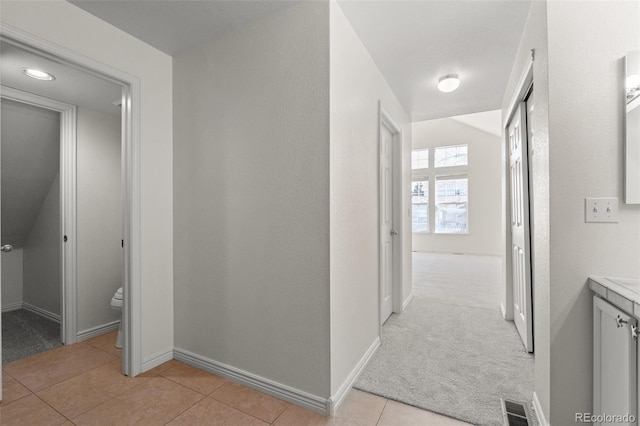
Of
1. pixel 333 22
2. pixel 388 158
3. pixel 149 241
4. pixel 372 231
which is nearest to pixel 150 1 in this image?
pixel 333 22

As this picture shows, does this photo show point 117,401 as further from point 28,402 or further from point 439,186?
point 439,186

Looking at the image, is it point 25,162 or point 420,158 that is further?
point 420,158

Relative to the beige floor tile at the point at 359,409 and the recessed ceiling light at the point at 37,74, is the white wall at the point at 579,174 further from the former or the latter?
the recessed ceiling light at the point at 37,74

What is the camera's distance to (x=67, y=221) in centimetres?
277

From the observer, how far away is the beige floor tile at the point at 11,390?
1912 millimetres

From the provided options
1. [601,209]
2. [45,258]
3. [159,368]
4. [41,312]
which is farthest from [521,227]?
[41,312]

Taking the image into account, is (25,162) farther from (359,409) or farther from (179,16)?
(359,409)

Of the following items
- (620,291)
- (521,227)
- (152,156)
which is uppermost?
(152,156)

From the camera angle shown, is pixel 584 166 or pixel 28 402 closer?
pixel 584 166

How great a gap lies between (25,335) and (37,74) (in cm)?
245

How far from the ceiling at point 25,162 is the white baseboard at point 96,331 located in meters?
1.67

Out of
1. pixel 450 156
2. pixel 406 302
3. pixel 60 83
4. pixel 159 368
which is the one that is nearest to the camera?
pixel 159 368

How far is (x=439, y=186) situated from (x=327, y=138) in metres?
7.63

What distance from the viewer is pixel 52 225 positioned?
3350mm
